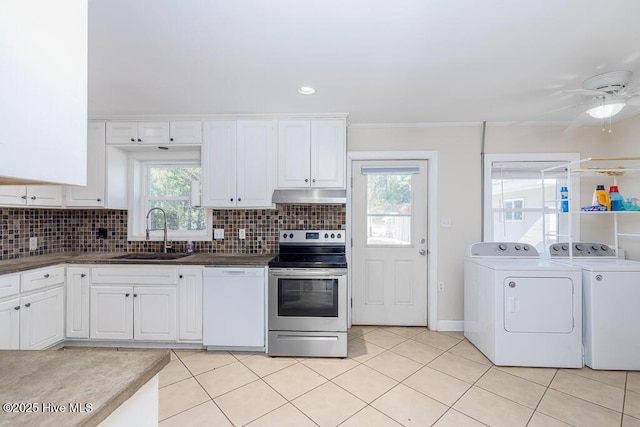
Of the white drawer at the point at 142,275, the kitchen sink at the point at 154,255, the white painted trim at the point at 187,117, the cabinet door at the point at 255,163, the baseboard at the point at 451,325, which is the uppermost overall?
the white painted trim at the point at 187,117

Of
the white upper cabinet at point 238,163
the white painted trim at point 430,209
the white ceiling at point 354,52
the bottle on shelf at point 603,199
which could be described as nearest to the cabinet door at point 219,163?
the white upper cabinet at point 238,163

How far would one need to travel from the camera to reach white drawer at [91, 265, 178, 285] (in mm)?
2600

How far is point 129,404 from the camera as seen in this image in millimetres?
736

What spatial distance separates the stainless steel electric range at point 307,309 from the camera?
251 cm

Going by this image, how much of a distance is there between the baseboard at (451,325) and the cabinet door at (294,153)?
2.16 metres

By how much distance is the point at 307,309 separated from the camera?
2.54 metres

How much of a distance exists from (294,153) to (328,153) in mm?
344

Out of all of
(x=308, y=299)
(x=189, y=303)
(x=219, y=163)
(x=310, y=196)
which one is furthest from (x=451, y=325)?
(x=219, y=163)

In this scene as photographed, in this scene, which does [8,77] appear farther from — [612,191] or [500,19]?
[612,191]

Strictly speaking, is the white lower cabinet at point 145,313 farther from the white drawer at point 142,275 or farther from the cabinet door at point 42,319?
the cabinet door at point 42,319

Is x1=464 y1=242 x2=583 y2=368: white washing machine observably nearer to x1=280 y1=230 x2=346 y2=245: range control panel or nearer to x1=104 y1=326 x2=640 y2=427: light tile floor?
x1=104 y1=326 x2=640 y2=427: light tile floor

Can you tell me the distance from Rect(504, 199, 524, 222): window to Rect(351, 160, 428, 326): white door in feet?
2.89

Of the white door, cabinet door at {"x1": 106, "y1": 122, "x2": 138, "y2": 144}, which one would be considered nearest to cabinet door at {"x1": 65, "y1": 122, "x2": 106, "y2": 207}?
cabinet door at {"x1": 106, "y1": 122, "x2": 138, "y2": 144}

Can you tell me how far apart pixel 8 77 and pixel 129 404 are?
0.78 metres
